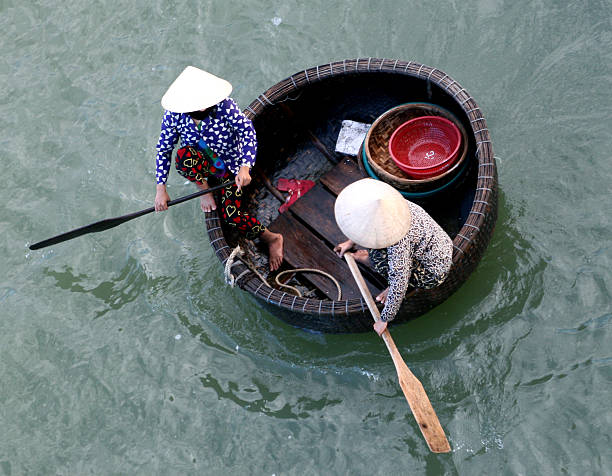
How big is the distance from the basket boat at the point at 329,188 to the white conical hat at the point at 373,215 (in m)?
0.58

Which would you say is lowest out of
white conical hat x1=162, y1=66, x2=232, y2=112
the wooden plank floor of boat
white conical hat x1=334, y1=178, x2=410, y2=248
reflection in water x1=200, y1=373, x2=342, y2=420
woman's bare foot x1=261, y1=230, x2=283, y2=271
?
reflection in water x1=200, y1=373, x2=342, y2=420

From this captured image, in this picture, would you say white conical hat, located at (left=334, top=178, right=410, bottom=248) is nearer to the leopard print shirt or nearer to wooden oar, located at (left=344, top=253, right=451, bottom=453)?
the leopard print shirt

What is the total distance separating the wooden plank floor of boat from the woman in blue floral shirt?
0.38m

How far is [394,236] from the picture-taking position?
8.07ft

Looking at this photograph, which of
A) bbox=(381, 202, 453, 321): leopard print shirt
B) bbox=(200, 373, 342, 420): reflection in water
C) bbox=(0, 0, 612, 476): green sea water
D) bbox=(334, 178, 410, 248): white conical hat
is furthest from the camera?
bbox=(200, 373, 342, 420): reflection in water

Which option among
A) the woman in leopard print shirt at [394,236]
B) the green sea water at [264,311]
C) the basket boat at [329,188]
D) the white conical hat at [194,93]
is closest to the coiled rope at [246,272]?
the basket boat at [329,188]

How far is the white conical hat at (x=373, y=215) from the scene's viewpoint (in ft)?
7.97

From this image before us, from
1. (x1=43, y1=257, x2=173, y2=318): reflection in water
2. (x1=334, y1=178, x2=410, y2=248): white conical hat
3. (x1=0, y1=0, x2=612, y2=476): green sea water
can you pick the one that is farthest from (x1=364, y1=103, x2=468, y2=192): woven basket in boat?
(x1=43, y1=257, x2=173, y2=318): reflection in water

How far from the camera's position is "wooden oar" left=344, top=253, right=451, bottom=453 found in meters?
2.89

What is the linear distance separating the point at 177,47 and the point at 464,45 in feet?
7.19

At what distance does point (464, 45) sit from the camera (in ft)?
14.4

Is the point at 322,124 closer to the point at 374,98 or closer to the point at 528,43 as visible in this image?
the point at 374,98

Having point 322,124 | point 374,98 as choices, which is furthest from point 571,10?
point 322,124

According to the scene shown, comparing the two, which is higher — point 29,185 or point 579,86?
point 579,86
